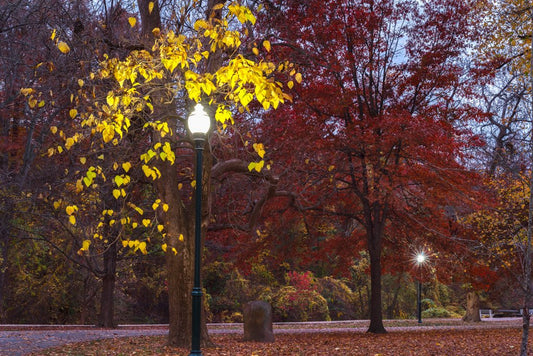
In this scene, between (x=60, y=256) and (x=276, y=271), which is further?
(x=276, y=271)

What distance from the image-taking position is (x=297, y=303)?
25047 mm

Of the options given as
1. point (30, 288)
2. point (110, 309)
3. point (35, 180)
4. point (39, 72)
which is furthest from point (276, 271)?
point (39, 72)

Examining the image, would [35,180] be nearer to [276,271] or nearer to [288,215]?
[288,215]

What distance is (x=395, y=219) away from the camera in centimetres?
1736

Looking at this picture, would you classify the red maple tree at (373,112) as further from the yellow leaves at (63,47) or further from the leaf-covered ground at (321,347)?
the yellow leaves at (63,47)

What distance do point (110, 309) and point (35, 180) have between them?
5.85m

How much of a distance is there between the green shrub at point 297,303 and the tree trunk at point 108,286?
843cm

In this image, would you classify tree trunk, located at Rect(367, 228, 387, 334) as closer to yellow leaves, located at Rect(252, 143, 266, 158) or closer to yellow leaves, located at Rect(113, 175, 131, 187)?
yellow leaves, located at Rect(252, 143, 266, 158)

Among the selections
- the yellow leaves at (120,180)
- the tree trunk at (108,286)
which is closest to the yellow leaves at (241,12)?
the yellow leaves at (120,180)

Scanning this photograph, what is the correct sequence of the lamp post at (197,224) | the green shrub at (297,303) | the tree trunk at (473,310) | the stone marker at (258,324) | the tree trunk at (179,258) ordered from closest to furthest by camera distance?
the lamp post at (197,224), the tree trunk at (179,258), the stone marker at (258,324), the green shrub at (297,303), the tree trunk at (473,310)

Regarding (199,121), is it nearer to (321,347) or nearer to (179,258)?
(179,258)

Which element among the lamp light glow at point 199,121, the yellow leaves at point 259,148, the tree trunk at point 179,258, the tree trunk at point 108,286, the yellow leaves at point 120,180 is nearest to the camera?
the yellow leaves at point 120,180

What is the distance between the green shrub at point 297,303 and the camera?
2508 cm

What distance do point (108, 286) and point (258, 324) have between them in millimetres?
7681
